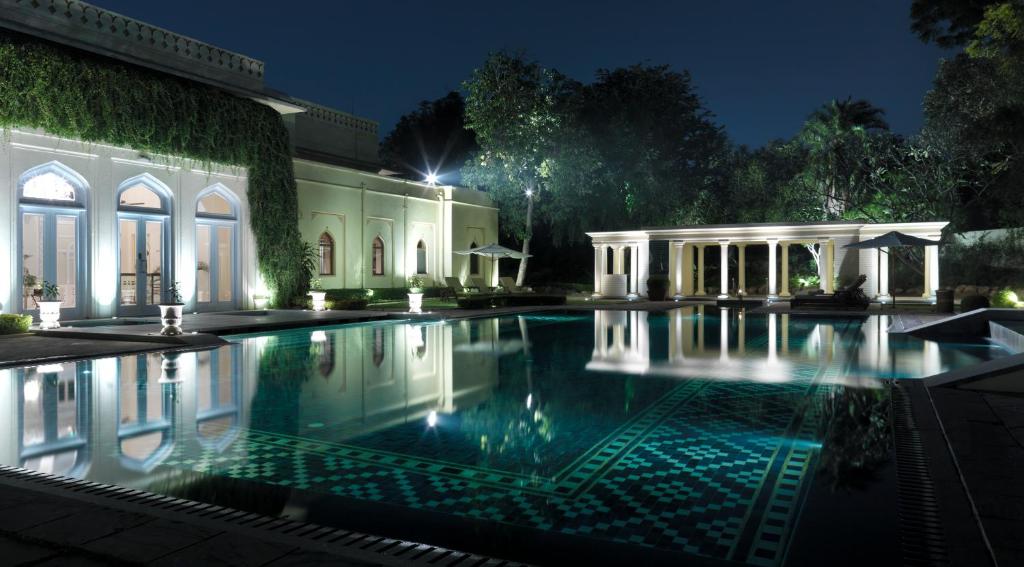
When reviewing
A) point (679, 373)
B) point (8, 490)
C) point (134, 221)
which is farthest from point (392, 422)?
point (134, 221)

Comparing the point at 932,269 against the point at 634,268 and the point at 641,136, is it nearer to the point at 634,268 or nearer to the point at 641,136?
the point at 634,268

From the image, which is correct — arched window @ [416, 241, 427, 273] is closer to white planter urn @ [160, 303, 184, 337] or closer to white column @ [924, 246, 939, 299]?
white planter urn @ [160, 303, 184, 337]

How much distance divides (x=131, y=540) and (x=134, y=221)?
15674 millimetres

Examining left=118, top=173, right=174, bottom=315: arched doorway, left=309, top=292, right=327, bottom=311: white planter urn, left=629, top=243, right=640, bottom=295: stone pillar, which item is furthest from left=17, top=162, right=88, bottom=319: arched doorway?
left=629, top=243, right=640, bottom=295: stone pillar

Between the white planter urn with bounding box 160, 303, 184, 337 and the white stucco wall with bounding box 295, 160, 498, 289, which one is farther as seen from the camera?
the white stucco wall with bounding box 295, 160, 498, 289

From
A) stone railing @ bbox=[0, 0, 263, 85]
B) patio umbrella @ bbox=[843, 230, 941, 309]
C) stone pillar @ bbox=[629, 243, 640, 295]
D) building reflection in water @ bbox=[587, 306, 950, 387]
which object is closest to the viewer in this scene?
building reflection in water @ bbox=[587, 306, 950, 387]

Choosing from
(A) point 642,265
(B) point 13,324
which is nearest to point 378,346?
(B) point 13,324

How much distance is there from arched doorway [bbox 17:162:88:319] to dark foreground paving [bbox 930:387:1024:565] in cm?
1547

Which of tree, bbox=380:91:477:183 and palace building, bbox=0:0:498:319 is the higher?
tree, bbox=380:91:477:183

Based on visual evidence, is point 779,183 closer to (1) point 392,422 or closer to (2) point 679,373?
(2) point 679,373

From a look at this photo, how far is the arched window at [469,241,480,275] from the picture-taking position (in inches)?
1197

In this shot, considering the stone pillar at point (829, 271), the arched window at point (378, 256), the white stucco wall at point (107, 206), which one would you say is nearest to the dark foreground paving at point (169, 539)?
the white stucco wall at point (107, 206)

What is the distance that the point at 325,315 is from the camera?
17.5 meters

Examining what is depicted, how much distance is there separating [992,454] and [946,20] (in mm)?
14427
